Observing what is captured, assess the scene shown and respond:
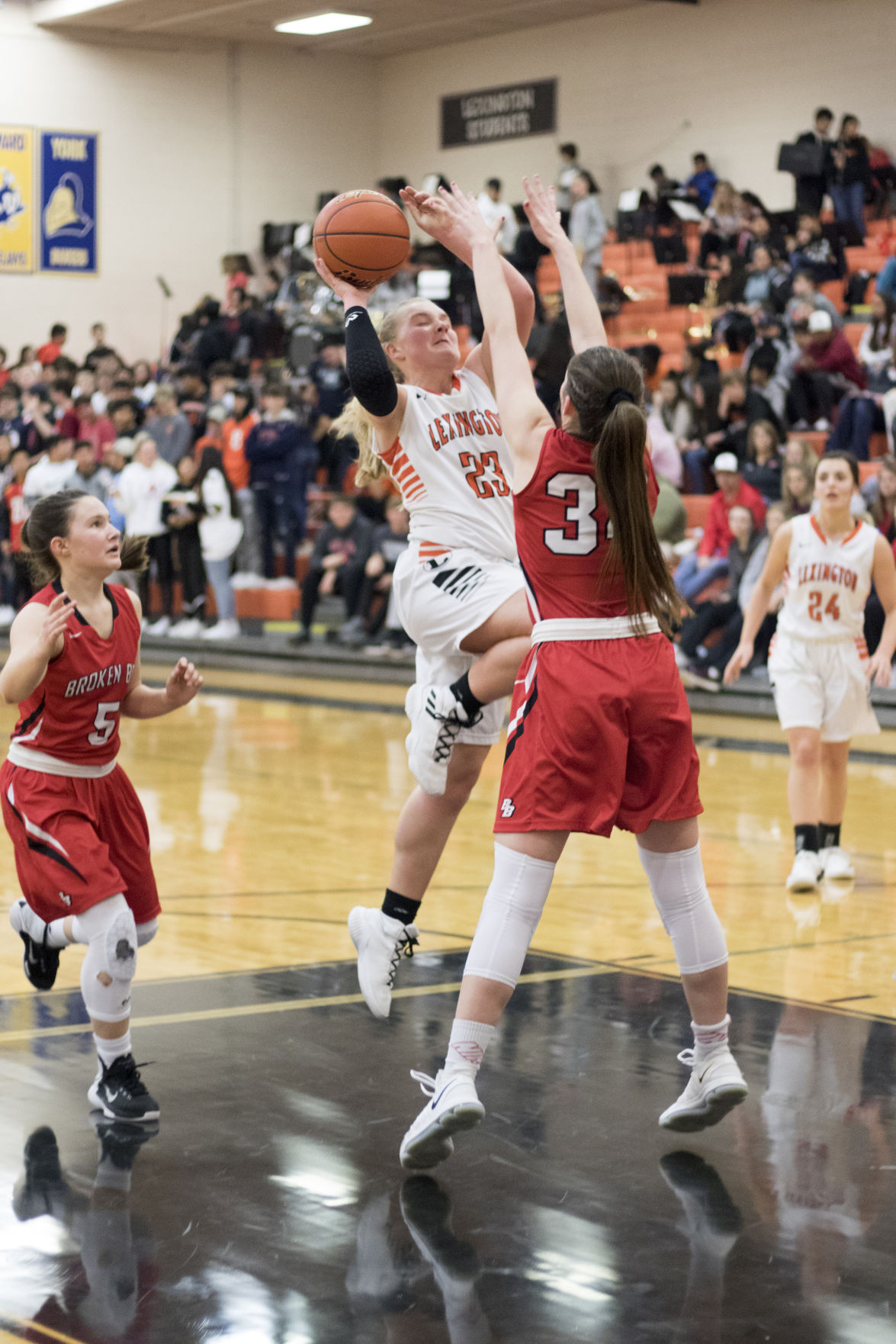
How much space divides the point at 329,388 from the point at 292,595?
2042mm

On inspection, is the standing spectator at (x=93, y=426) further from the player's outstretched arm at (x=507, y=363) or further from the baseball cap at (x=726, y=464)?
the player's outstretched arm at (x=507, y=363)

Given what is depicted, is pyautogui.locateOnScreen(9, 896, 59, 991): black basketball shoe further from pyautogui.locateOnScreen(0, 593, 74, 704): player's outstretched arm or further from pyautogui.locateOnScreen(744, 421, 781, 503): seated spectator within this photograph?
pyautogui.locateOnScreen(744, 421, 781, 503): seated spectator

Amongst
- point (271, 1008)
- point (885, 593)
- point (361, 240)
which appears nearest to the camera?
point (361, 240)

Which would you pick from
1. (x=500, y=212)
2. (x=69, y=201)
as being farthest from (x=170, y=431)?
(x=69, y=201)

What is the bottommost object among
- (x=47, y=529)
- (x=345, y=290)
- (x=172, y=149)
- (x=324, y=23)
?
(x=47, y=529)

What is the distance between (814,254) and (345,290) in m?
12.2

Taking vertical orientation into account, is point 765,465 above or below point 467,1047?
above

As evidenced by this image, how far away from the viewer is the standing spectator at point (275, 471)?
15531 mm

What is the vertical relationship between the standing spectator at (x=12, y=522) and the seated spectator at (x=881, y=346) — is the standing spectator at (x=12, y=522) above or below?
below

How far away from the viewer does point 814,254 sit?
15.6m

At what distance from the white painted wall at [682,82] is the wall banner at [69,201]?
4.40 m

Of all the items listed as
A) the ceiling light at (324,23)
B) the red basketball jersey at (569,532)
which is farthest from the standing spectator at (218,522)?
the red basketball jersey at (569,532)

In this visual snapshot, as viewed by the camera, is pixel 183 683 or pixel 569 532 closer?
pixel 569 532

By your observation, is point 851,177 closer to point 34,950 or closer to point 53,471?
point 53,471
